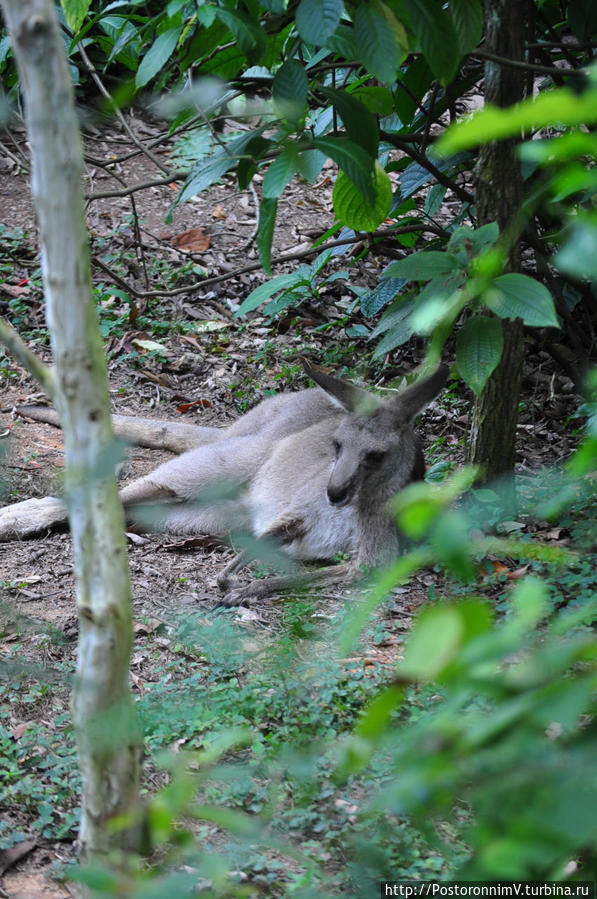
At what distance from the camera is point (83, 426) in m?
1.45

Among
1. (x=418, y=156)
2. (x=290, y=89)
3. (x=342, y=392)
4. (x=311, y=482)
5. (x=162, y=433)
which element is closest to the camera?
(x=290, y=89)

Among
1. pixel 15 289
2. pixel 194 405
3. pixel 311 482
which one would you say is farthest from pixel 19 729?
pixel 15 289

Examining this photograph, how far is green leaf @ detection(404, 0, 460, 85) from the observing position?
7.34 feet

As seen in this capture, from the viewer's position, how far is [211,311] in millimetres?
6945

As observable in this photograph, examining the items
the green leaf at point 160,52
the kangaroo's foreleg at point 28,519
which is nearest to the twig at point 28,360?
the green leaf at point 160,52

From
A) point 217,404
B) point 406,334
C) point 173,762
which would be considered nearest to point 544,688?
point 173,762

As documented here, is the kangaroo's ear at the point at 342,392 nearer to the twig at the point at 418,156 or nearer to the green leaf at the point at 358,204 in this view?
the green leaf at the point at 358,204

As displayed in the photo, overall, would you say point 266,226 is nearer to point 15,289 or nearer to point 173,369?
point 173,369

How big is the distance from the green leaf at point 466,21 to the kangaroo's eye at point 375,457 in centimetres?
232

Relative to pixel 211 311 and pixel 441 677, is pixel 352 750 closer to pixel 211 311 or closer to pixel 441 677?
pixel 441 677

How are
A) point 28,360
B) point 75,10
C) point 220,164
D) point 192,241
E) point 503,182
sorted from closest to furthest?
point 28,360 < point 220,164 < point 75,10 < point 503,182 < point 192,241

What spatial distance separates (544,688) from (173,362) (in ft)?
18.9

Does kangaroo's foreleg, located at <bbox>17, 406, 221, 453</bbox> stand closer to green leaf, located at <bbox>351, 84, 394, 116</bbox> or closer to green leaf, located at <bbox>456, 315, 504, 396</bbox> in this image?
green leaf, located at <bbox>351, 84, 394, 116</bbox>

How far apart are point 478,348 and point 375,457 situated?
69.5 inches
